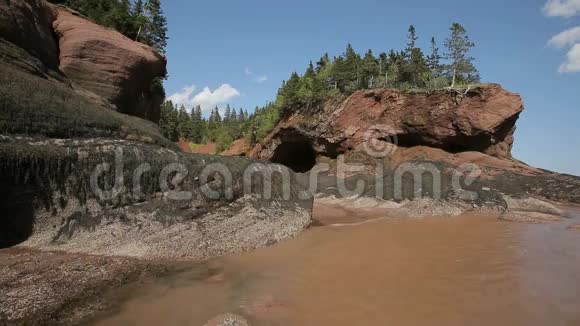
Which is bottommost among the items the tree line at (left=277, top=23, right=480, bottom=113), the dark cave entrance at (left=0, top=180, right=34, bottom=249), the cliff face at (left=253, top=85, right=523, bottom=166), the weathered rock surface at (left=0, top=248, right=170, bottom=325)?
the weathered rock surface at (left=0, top=248, right=170, bottom=325)

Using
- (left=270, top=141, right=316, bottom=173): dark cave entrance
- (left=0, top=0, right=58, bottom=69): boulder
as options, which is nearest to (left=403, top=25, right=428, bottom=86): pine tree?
(left=270, top=141, right=316, bottom=173): dark cave entrance

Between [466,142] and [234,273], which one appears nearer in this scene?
[234,273]

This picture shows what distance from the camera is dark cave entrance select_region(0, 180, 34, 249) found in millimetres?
5273

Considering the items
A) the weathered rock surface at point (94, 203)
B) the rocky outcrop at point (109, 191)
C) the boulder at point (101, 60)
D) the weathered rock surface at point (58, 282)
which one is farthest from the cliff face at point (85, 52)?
the weathered rock surface at point (58, 282)

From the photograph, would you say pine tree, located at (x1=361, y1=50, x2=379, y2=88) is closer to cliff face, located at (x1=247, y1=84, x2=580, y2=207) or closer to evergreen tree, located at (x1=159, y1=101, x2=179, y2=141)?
cliff face, located at (x1=247, y1=84, x2=580, y2=207)

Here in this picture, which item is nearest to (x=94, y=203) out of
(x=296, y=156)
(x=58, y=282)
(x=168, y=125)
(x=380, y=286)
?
(x=58, y=282)

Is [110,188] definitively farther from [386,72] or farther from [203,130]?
[203,130]

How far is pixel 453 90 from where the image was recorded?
76.4 feet

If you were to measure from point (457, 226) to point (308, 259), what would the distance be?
5.72 m

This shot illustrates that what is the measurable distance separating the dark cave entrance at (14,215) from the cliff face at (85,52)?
722cm

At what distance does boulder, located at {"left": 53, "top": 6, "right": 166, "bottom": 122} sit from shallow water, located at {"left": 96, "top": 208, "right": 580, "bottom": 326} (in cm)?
1344

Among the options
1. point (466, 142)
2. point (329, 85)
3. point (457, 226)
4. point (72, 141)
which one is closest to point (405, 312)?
point (72, 141)

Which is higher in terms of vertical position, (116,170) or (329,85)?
(329,85)

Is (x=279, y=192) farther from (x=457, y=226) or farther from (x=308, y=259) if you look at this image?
(x=457, y=226)
